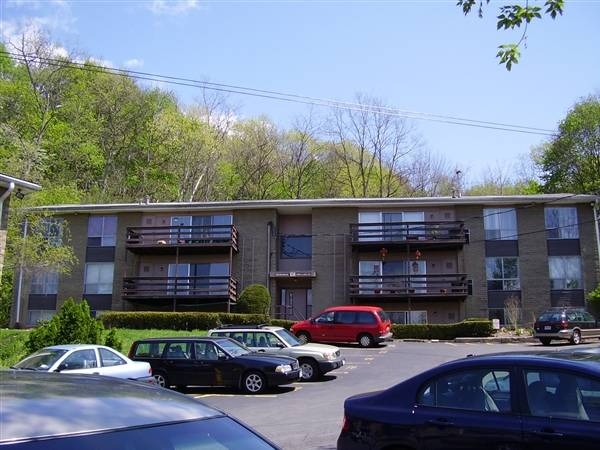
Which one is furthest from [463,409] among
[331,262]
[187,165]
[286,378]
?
[187,165]

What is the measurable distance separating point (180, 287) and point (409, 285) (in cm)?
1387

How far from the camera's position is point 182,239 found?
37.1m

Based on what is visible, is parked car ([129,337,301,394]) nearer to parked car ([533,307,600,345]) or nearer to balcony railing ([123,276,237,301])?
parked car ([533,307,600,345])

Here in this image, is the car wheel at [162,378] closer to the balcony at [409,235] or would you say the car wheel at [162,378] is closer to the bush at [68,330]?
the bush at [68,330]

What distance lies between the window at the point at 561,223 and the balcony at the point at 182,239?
1904 cm

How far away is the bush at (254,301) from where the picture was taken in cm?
3369

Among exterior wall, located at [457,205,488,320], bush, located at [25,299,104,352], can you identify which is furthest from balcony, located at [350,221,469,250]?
bush, located at [25,299,104,352]

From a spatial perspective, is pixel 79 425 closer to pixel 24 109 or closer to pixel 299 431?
pixel 299 431

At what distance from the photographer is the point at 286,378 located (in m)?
15.2

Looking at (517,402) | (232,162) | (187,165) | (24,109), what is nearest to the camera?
(517,402)

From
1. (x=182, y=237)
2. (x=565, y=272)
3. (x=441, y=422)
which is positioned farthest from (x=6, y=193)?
(x=565, y=272)

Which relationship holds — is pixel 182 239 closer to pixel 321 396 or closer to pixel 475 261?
pixel 475 261

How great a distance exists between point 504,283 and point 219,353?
2435 centimetres

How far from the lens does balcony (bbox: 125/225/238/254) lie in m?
36.3
